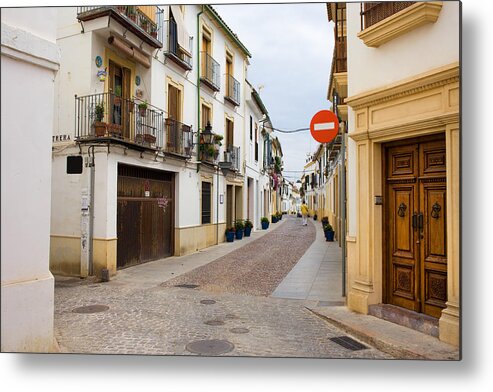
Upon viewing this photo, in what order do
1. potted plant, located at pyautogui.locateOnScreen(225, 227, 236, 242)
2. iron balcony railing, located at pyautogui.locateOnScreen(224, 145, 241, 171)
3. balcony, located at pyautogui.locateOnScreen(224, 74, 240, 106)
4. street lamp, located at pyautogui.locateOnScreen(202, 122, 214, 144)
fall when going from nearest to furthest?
street lamp, located at pyautogui.locateOnScreen(202, 122, 214, 144), balcony, located at pyautogui.locateOnScreen(224, 74, 240, 106), iron balcony railing, located at pyautogui.locateOnScreen(224, 145, 241, 171), potted plant, located at pyautogui.locateOnScreen(225, 227, 236, 242)

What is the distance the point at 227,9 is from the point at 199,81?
20.1 feet

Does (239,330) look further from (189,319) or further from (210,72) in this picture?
(210,72)

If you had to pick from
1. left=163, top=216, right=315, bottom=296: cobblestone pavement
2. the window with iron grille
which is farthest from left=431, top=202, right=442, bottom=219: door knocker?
the window with iron grille

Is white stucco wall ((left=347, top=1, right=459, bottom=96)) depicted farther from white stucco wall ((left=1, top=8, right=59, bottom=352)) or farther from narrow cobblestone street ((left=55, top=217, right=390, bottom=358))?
white stucco wall ((left=1, top=8, right=59, bottom=352))

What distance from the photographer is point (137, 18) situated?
6.68m

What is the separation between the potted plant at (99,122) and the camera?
6086 millimetres

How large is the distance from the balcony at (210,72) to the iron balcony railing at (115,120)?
7.25ft

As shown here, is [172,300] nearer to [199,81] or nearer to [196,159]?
[196,159]

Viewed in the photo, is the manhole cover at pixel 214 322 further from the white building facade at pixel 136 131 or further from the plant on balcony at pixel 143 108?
the plant on balcony at pixel 143 108

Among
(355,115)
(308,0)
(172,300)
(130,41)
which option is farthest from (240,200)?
(308,0)

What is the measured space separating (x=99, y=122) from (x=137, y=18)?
1944 mm

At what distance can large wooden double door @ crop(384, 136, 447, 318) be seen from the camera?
3488mm

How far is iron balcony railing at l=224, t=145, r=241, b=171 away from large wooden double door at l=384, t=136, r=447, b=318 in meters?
7.83

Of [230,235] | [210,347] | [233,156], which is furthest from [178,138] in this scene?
[210,347]
